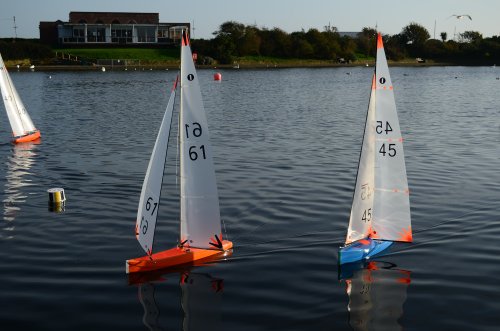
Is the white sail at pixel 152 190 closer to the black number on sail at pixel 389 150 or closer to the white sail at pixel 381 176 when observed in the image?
the white sail at pixel 381 176

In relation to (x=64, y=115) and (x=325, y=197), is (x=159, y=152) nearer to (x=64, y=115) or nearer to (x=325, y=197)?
(x=325, y=197)

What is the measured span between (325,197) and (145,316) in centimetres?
1422

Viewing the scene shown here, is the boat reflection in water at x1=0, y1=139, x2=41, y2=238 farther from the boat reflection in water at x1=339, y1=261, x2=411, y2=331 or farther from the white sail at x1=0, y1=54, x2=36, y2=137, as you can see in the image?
the boat reflection in water at x1=339, y1=261, x2=411, y2=331

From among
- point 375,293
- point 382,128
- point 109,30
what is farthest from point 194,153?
point 109,30

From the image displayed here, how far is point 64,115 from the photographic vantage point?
219ft

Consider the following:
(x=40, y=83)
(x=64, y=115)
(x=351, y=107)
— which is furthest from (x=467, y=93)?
(x=40, y=83)

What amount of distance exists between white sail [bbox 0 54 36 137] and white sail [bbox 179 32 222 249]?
88.4 feet

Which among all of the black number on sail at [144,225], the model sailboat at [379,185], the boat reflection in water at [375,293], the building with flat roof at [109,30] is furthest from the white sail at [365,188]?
the building with flat roof at [109,30]

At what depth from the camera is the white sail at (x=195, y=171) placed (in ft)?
60.7

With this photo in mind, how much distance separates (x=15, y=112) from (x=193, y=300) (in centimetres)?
3164

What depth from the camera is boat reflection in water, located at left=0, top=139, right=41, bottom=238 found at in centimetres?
2641

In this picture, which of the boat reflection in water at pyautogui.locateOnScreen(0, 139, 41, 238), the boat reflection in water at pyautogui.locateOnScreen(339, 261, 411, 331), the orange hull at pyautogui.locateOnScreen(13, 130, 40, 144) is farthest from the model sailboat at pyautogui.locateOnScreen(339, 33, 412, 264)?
the orange hull at pyautogui.locateOnScreen(13, 130, 40, 144)

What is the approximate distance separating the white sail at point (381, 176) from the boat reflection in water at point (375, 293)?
47.6 inches

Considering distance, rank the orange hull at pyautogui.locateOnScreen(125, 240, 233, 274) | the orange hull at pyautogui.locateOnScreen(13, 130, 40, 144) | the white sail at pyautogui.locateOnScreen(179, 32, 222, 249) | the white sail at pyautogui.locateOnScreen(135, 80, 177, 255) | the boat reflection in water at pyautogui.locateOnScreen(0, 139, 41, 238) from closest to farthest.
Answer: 1. the white sail at pyautogui.locateOnScreen(179, 32, 222, 249)
2. the white sail at pyautogui.locateOnScreen(135, 80, 177, 255)
3. the orange hull at pyautogui.locateOnScreen(125, 240, 233, 274)
4. the boat reflection in water at pyautogui.locateOnScreen(0, 139, 41, 238)
5. the orange hull at pyautogui.locateOnScreen(13, 130, 40, 144)
